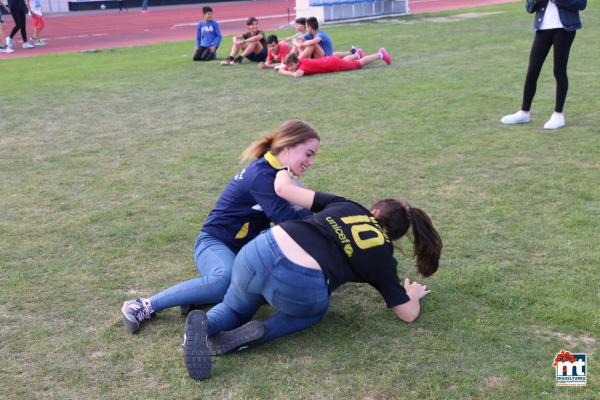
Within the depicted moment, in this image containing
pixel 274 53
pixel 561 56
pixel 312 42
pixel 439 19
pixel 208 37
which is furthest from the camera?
pixel 439 19

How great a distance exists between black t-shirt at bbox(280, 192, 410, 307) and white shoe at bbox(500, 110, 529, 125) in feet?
14.7

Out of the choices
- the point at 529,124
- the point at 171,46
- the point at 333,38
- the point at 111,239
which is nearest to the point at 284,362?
the point at 111,239

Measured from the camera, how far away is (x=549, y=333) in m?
3.43

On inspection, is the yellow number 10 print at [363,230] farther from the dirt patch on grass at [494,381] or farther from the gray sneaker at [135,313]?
the gray sneaker at [135,313]

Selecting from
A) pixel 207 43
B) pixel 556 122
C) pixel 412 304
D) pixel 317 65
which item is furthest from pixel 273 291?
pixel 207 43

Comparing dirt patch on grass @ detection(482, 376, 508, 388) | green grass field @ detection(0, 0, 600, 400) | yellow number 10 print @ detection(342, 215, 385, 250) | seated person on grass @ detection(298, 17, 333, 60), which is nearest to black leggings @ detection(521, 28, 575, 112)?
green grass field @ detection(0, 0, 600, 400)

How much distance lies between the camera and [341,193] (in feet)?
18.4

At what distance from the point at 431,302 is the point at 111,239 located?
7.54 ft

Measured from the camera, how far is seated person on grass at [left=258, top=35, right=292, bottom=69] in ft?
42.7

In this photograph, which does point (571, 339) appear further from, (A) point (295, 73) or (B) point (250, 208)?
(A) point (295, 73)

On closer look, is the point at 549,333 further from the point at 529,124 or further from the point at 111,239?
the point at 529,124

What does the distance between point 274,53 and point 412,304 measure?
10.1 m

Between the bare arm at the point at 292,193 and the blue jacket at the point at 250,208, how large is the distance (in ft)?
0.28

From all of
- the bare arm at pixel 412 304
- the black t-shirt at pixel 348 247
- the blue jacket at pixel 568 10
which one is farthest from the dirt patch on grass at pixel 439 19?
the black t-shirt at pixel 348 247
